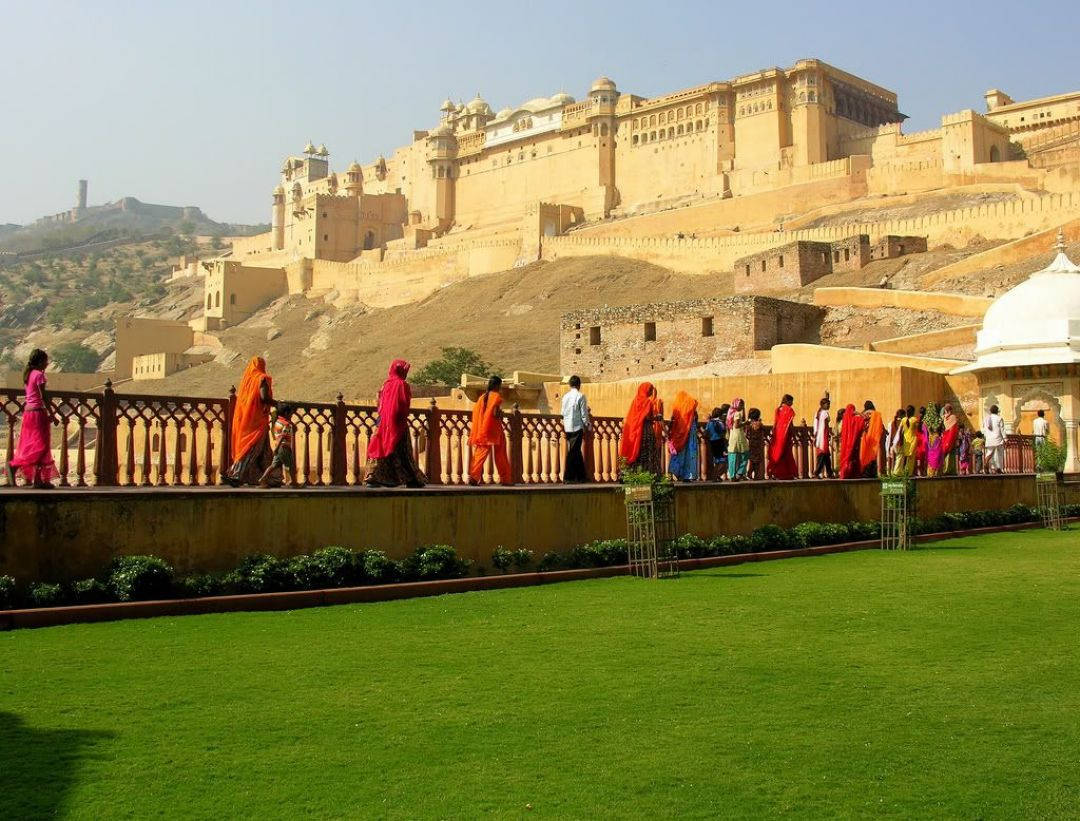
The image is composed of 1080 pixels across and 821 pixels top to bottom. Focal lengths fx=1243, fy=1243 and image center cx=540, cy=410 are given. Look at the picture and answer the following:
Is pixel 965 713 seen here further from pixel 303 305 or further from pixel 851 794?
pixel 303 305

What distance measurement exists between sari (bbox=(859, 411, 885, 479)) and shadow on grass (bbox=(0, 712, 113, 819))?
12.1 meters

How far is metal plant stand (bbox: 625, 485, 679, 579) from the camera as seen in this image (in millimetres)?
9750

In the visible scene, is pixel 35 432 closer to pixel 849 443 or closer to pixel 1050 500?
pixel 849 443

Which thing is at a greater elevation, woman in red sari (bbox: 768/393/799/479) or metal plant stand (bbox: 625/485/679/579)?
woman in red sari (bbox: 768/393/799/479)

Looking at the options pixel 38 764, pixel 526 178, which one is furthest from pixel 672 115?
pixel 38 764

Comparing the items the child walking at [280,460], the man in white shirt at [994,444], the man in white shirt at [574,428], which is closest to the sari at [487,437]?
the man in white shirt at [574,428]

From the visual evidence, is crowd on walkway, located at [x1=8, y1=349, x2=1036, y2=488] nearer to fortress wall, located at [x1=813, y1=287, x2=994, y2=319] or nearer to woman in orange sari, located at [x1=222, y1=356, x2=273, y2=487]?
woman in orange sari, located at [x1=222, y1=356, x2=273, y2=487]

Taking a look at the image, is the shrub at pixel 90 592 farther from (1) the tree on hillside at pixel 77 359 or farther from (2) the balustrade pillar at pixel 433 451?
(1) the tree on hillside at pixel 77 359

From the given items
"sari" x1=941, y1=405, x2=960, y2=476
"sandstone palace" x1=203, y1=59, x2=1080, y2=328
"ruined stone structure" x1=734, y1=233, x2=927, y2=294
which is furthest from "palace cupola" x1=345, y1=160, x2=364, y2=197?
"sari" x1=941, y1=405, x2=960, y2=476

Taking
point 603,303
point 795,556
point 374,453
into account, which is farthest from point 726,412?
point 603,303

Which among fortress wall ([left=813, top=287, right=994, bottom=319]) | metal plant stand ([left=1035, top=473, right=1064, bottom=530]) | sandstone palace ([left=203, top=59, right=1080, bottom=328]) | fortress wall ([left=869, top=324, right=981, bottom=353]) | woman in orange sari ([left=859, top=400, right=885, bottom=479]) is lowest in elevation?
metal plant stand ([left=1035, top=473, right=1064, bottom=530])

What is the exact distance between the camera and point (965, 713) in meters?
4.89

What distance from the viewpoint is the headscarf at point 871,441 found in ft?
49.7

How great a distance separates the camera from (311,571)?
8102 millimetres
